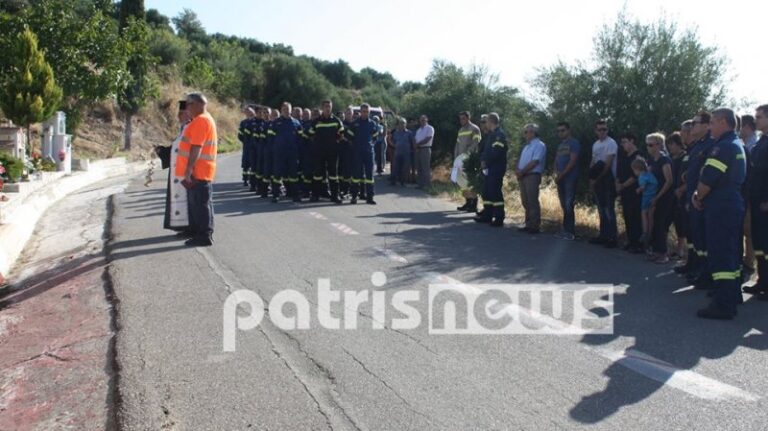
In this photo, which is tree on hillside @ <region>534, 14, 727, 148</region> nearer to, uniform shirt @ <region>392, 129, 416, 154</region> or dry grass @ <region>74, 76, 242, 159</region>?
uniform shirt @ <region>392, 129, 416, 154</region>

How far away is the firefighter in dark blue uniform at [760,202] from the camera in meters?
7.76

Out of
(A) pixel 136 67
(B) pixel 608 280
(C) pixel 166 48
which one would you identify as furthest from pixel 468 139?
(C) pixel 166 48

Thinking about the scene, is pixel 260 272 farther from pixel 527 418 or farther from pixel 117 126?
pixel 117 126

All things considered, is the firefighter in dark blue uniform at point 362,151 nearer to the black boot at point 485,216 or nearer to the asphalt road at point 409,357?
the black boot at point 485,216

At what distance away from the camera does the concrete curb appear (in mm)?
9852

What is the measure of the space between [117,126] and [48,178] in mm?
24341

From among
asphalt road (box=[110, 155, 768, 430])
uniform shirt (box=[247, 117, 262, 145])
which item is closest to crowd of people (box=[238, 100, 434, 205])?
uniform shirt (box=[247, 117, 262, 145])

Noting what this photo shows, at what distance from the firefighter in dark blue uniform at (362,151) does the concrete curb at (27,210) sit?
5.70 meters

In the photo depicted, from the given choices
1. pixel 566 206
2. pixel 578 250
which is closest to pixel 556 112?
pixel 566 206

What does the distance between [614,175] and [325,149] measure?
21.5ft

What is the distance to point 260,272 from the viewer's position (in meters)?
8.22

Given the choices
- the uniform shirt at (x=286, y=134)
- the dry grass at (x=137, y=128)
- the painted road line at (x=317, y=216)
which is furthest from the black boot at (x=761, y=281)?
the dry grass at (x=137, y=128)

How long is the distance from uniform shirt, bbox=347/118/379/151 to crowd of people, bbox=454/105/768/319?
270 centimetres

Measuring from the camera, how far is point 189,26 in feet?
312
